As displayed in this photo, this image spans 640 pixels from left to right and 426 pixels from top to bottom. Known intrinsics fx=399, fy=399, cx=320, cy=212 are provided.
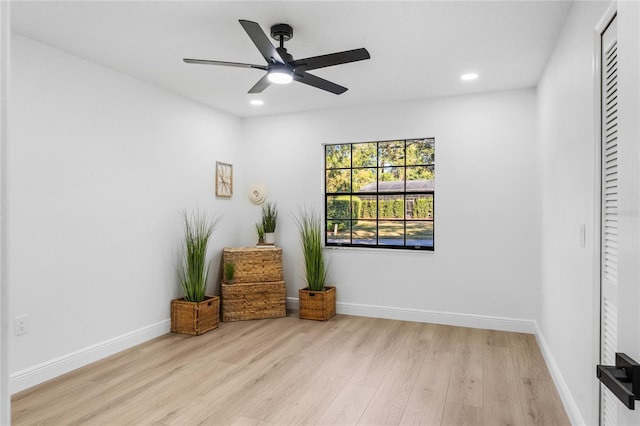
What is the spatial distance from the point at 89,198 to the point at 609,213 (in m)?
3.52

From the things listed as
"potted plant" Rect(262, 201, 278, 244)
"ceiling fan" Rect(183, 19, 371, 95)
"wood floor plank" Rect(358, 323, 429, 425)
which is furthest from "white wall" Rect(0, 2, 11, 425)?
"potted plant" Rect(262, 201, 278, 244)

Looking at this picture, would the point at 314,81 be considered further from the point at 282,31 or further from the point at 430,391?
the point at 430,391

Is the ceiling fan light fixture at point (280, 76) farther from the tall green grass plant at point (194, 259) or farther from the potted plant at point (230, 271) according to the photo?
the potted plant at point (230, 271)

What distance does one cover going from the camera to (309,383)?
2.88m

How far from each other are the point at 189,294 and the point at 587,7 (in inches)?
152

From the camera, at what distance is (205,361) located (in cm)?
328

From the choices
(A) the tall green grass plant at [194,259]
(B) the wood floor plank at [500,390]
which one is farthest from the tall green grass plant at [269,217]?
(B) the wood floor plank at [500,390]

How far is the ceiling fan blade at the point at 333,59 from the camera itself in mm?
2455

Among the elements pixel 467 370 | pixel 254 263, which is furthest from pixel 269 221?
pixel 467 370

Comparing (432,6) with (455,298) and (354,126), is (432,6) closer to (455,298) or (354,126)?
(354,126)

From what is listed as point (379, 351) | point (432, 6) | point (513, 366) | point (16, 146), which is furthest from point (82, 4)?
point (513, 366)

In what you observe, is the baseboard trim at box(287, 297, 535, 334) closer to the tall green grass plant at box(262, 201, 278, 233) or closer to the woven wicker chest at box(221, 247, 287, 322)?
the woven wicker chest at box(221, 247, 287, 322)

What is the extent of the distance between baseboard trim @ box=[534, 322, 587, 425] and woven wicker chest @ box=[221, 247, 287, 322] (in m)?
2.65

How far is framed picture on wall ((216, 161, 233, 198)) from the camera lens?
15.8ft
